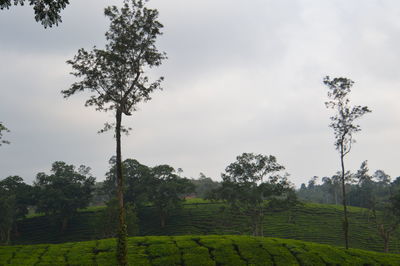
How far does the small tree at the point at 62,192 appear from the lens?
269ft

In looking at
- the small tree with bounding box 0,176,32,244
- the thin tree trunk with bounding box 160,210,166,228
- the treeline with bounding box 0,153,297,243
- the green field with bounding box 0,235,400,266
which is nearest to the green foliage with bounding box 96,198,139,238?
the treeline with bounding box 0,153,297,243

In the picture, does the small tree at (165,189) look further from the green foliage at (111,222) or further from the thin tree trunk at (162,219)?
the green foliage at (111,222)

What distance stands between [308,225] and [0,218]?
248 ft

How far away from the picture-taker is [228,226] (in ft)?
270

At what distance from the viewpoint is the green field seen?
106ft

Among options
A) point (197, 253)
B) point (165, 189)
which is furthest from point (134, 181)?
point (197, 253)

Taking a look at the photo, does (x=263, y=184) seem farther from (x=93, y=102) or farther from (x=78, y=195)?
(x=78, y=195)

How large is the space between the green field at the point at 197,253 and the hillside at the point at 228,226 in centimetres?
3403

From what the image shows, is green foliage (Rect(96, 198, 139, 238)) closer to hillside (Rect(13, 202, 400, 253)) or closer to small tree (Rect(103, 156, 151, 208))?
hillside (Rect(13, 202, 400, 253))

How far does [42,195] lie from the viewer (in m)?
83.4

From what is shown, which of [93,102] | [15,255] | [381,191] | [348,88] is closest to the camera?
[93,102]

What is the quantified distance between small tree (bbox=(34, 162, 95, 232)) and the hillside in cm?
491

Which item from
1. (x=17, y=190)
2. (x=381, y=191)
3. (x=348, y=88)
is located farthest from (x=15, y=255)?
(x=381, y=191)

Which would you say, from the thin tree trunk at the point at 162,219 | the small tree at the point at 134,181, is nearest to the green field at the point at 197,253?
the thin tree trunk at the point at 162,219
